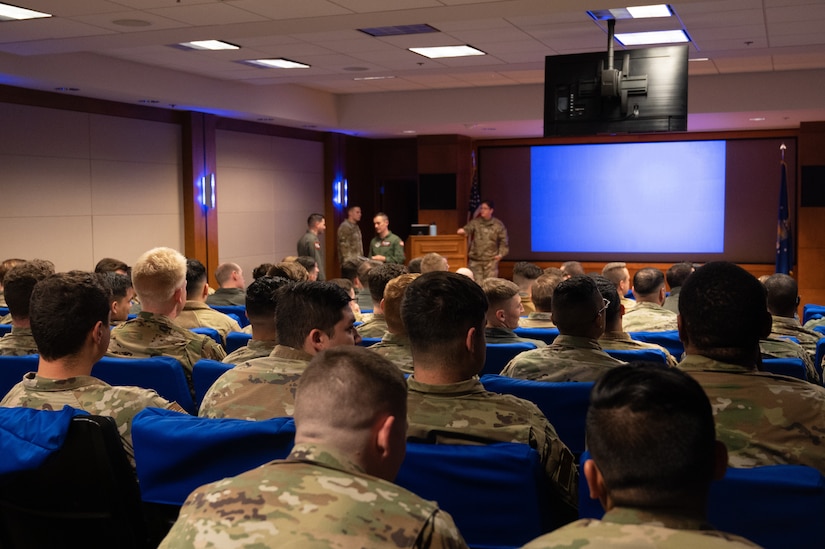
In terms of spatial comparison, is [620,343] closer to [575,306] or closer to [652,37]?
[575,306]

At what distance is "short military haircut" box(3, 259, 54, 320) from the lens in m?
4.30

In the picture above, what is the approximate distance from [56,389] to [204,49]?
7.08 meters

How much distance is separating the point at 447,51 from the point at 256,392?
23.7 ft

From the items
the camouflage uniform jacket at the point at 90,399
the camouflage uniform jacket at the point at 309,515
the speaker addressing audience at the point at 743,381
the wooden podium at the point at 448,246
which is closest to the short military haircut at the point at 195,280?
the camouflage uniform jacket at the point at 90,399

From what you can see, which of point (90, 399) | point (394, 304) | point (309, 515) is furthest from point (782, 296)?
point (309, 515)

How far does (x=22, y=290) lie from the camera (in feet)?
14.1

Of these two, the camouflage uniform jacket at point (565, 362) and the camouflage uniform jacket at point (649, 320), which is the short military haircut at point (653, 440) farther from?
the camouflage uniform jacket at point (649, 320)

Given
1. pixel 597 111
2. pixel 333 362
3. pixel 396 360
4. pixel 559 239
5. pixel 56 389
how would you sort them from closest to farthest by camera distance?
pixel 333 362
pixel 56 389
pixel 396 360
pixel 597 111
pixel 559 239

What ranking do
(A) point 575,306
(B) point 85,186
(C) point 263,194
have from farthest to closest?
1. (C) point 263,194
2. (B) point 85,186
3. (A) point 575,306

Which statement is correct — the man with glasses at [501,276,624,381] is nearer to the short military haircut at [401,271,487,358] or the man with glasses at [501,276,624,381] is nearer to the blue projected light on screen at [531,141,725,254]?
the short military haircut at [401,271,487,358]

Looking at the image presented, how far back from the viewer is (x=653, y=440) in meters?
1.39

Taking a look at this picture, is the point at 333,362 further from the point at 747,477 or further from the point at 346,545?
the point at 747,477

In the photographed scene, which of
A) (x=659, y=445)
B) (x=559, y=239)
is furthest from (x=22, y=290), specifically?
(x=559, y=239)

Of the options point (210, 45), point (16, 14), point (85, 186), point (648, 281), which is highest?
point (210, 45)
